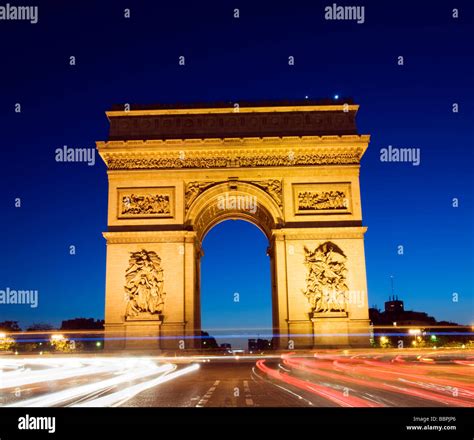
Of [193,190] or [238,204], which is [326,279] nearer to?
[238,204]

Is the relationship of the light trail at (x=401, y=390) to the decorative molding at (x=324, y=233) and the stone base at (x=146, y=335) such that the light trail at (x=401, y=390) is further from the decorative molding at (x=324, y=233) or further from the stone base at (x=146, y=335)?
the decorative molding at (x=324, y=233)

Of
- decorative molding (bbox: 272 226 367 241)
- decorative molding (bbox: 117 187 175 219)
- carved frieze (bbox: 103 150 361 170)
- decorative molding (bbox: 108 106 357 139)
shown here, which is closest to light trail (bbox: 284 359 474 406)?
decorative molding (bbox: 272 226 367 241)

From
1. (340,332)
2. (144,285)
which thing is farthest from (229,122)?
(340,332)

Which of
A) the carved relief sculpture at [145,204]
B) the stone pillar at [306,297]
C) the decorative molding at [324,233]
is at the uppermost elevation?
the carved relief sculpture at [145,204]

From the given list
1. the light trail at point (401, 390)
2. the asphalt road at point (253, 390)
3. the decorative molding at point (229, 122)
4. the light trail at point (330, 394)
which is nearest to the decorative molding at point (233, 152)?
the decorative molding at point (229, 122)

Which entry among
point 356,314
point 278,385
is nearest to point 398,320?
point 356,314

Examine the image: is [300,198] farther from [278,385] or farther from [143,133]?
[278,385]

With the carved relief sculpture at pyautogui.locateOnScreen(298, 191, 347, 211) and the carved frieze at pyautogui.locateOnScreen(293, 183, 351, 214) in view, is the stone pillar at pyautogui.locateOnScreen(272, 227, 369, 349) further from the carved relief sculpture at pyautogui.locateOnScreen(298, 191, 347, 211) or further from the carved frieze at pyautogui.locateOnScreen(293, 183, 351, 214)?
the carved relief sculpture at pyautogui.locateOnScreen(298, 191, 347, 211)
